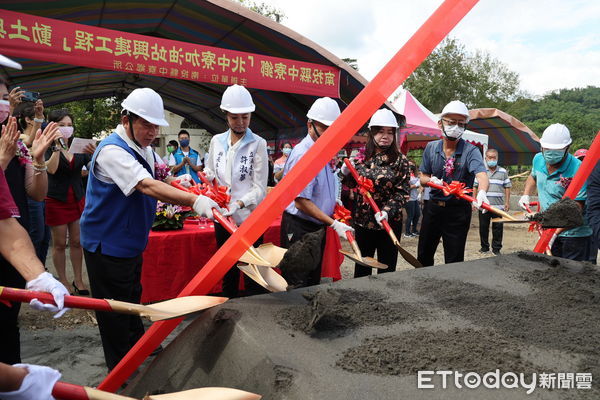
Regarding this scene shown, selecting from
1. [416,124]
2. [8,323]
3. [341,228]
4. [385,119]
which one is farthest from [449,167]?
[416,124]

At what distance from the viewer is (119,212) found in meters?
2.16

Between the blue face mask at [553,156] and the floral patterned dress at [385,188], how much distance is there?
3.98ft

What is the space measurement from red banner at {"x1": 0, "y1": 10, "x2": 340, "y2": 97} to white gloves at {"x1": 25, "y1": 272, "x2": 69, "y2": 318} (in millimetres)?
4092

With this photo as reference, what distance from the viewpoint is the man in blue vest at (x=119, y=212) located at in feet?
6.75

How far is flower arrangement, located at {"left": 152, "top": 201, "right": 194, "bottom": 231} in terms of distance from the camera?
354cm

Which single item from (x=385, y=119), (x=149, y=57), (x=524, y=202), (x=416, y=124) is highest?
(x=149, y=57)

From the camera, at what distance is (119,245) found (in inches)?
86.0

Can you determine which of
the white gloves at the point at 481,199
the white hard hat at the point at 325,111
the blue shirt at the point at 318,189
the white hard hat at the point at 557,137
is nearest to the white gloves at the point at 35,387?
the blue shirt at the point at 318,189

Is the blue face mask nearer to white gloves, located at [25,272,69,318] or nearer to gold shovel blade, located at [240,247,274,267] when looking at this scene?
gold shovel blade, located at [240,247,274,267]

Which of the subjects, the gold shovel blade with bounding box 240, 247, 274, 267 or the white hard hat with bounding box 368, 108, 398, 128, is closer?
the gold shovel blade with bounding box 240, 247, 274, 267

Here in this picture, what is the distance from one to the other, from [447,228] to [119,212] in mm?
2473

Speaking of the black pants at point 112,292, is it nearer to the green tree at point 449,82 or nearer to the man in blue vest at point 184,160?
the man in blue vest at point 184,160

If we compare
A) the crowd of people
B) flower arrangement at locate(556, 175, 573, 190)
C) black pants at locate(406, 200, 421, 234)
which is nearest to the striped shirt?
black pants at locate(406, 200, 421, 234)

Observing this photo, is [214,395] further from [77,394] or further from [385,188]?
[385,188]
